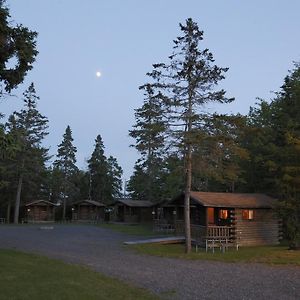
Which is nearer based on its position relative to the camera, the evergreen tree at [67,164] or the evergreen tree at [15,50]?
the evergreen tree at [15,50]

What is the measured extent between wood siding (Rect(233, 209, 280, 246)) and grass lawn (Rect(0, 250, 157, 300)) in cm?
1636

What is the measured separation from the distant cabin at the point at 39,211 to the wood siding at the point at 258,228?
37526mm

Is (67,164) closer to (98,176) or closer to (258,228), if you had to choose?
(98,176)

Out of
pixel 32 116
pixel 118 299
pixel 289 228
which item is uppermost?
pixel 32 116

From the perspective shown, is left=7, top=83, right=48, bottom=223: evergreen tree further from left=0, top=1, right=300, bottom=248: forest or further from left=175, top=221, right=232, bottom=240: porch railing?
left=175, top=221, right=232, bottom=240: porch railing

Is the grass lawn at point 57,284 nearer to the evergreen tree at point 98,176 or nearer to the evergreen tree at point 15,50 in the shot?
the evergreen tree at point 15,50

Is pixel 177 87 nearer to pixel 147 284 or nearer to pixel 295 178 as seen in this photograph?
pixel 295 178

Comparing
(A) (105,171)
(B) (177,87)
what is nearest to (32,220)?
(A) (105,171)

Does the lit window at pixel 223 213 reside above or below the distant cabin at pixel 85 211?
below

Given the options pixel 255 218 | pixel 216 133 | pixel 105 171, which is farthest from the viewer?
pixel 105 171

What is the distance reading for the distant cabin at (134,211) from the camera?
193 ft

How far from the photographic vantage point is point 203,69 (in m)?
23.3

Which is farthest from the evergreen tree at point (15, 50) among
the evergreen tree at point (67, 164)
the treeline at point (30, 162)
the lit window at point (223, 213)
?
the evergreen tree at point (67, 164)

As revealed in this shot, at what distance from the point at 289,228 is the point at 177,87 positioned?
32.6ft
